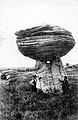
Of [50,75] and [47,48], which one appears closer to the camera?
[47,48]

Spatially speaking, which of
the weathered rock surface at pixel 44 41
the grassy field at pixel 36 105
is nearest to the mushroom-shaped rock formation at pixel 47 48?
the weathered rock surface at pixel 44 41

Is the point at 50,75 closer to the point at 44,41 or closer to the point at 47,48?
the point at 47,48

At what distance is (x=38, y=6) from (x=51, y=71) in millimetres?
5261

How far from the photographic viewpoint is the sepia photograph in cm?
1366

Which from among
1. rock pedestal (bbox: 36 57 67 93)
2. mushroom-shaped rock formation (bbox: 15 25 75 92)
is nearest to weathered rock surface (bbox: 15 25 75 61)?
mushroom-shaped rock formation (bbox: 15 25 75 92)

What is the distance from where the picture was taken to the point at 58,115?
12.6 metres

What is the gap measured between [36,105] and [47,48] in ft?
13.4

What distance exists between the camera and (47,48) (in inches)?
645

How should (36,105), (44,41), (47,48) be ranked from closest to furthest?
(36,105) < (44,41) < (47,48)

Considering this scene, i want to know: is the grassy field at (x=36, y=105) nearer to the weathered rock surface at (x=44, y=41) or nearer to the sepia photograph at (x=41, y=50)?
the sepia photograph at (x=41, y=50)

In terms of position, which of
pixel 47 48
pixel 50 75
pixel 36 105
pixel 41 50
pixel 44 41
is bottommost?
pixel 36 105

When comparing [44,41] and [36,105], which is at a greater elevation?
[44,41]

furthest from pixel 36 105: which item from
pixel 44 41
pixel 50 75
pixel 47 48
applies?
pixel 44 41

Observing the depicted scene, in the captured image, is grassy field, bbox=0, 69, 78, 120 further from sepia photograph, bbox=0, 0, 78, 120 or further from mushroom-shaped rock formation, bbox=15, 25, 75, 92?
mushroom-shaped rock formation, bbox=15, 25, 75, 92
